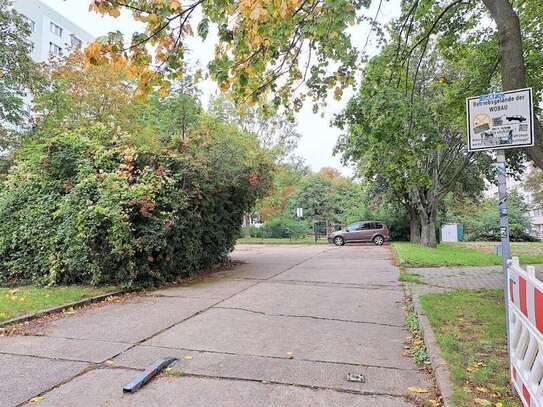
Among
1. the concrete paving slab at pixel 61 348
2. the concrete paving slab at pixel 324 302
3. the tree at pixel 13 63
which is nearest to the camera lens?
the concrete paving slab at pixel 61 348

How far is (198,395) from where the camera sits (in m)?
3.85

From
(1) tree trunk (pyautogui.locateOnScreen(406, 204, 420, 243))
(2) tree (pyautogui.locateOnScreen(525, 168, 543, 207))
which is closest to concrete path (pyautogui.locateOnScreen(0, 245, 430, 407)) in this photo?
(1) tree trunk (pyautogui.locateOnScreen(406, 204, 420, 243))

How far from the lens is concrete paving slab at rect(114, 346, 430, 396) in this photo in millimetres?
4133

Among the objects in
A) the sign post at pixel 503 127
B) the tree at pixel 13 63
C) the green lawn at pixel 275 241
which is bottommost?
the green lawn at pixel 275 241

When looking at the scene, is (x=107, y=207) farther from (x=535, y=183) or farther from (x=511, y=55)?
(x=535, y=183)

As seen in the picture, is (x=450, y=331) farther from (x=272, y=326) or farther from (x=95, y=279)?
(x=95, y=279)

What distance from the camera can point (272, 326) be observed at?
253 inches

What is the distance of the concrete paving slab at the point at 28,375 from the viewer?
12.6ft

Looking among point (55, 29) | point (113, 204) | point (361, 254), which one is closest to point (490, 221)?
point (361, 254)

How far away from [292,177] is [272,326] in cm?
3462

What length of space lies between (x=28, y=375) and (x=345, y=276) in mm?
9255

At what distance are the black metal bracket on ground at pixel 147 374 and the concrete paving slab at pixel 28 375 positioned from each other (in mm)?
736

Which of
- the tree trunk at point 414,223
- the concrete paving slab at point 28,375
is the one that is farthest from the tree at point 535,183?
the concrete paving slab at point 28,375

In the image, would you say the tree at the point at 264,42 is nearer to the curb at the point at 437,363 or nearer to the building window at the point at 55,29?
the curb at the point at 437,363
